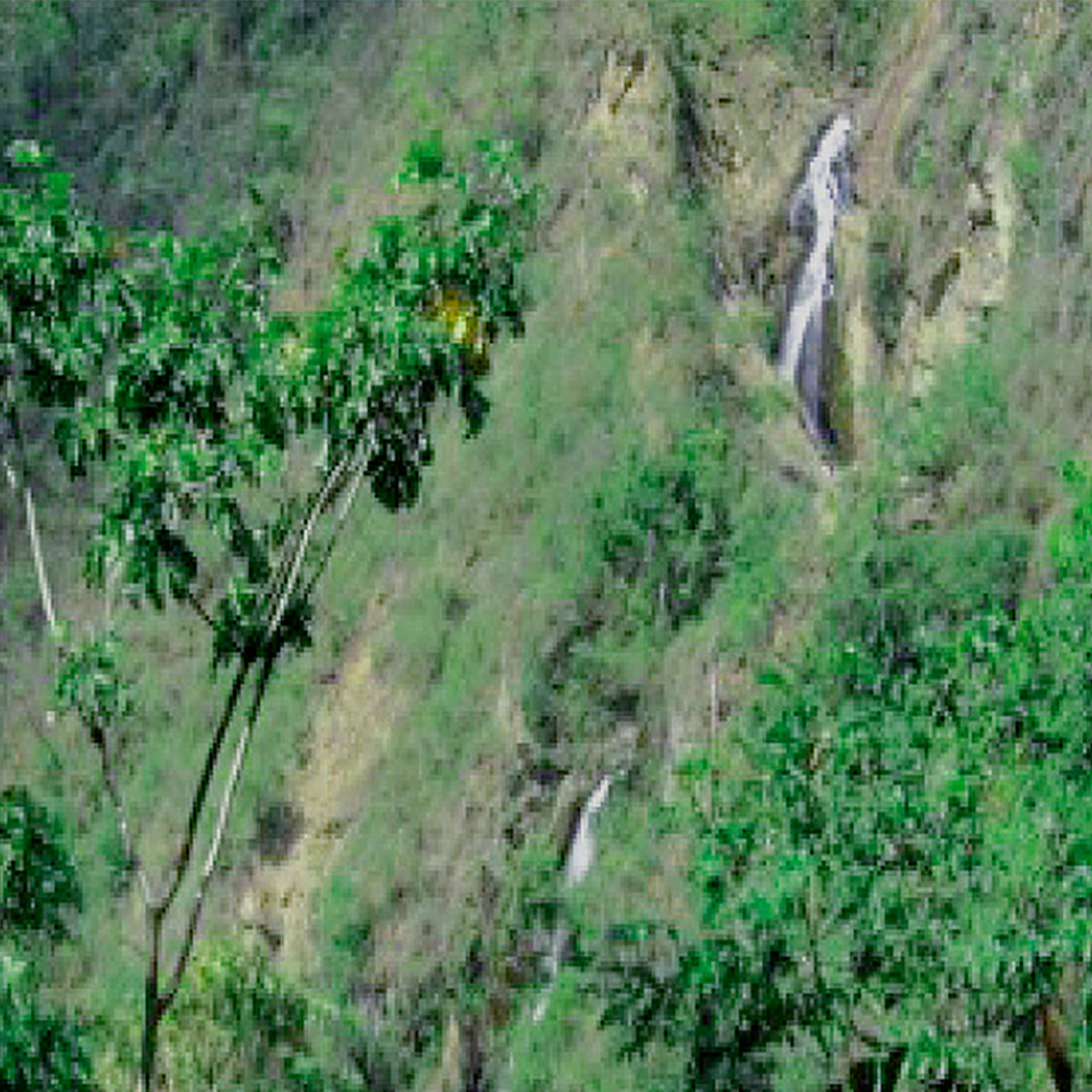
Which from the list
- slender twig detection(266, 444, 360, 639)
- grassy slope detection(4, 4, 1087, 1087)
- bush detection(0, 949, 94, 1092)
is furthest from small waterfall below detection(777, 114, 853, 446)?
bush detection(0, 949, 94, 1092)

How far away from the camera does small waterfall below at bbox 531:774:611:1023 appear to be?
191 ft

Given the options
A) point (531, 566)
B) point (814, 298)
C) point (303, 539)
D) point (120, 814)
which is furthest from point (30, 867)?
point (814, 298)

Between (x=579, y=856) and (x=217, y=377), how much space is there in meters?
47.5

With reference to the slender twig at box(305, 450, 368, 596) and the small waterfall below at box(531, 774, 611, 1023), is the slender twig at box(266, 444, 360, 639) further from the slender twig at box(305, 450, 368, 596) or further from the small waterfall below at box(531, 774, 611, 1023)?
the small waterfall below at box(531, 774, 611, 1023)

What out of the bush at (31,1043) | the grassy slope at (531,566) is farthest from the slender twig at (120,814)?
the grassy slope at (531,566)

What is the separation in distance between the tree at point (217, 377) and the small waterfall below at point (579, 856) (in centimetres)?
4461

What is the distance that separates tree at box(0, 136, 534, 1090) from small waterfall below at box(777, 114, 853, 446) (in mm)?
55466

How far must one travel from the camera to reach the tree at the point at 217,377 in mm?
13172

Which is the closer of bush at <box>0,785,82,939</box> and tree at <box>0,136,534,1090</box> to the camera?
tree at <box>0,136,534,1090</box>

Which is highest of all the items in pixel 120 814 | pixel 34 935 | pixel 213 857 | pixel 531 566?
pixel 531 566

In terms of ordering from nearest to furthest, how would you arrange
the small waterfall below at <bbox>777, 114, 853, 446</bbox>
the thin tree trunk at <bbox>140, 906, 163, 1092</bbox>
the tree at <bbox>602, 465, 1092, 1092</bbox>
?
the thin tree trunk at <bbox>140, 906, 163, 1092</bbox>
the tree at <bbox>602, 465, 1092, 1092</bbox>
the small waterfall below at <bbox>777, 114, 853, 446</bbox>

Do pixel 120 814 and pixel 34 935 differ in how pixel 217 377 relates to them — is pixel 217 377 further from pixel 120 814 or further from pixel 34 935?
pixel 34 935

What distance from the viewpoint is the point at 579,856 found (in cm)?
6047

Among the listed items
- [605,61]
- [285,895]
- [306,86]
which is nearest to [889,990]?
[285,895]
